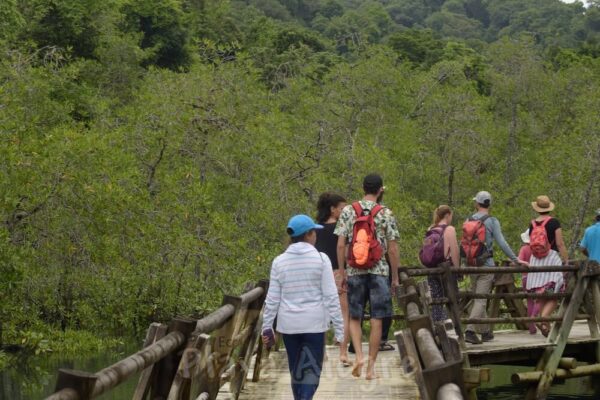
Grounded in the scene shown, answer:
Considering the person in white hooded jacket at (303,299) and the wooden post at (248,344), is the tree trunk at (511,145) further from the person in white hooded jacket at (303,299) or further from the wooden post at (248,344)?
the person in white hooded jacket at (303,299)

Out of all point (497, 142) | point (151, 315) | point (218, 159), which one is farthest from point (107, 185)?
point (497, 142)

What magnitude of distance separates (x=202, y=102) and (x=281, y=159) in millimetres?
2477

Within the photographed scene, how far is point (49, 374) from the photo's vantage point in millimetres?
18672

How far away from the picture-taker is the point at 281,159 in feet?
86.7

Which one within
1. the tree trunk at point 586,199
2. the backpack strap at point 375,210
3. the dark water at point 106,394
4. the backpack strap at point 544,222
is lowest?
the dark water at point 106,394

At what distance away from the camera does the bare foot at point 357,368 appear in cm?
937

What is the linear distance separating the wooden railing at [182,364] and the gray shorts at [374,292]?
953 millimetres

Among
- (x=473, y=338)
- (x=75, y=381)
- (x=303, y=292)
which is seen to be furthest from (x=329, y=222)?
(x=75, y=381)

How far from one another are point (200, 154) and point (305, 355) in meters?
18.3

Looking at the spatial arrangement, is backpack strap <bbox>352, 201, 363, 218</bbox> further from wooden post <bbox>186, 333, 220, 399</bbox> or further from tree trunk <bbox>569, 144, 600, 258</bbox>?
tree trunk <bbox>569, 144, 600, 258</bbox>

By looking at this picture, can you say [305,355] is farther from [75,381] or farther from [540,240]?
[540,240]

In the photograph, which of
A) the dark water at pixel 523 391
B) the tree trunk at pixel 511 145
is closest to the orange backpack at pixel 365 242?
the dark water at pixel 523 391

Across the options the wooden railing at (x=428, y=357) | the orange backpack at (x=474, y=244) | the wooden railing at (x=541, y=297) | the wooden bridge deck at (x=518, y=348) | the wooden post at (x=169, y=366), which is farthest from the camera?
the wooden bridge deck at (x=518, y=348)

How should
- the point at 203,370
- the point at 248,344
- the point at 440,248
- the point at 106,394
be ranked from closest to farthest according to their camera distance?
1. the point at 203,370
2. the point at 248,344
3. the point at 440,248
4. the point at 106,394
